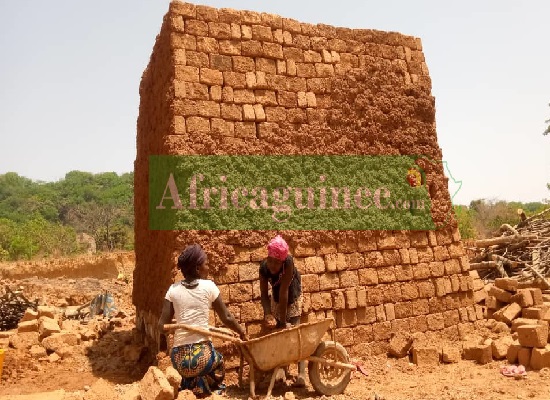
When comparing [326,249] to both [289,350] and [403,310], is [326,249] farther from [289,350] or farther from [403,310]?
[289,350]

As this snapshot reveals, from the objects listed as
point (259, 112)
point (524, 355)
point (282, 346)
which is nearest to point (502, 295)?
point (524, 355)

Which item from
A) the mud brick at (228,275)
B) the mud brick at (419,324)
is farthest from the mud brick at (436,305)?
the mud brick at (228,275)

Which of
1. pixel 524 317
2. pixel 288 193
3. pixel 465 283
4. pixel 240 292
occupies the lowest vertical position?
pixel 524 317

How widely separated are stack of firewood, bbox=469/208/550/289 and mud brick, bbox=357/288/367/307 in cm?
527

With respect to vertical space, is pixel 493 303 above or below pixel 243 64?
below

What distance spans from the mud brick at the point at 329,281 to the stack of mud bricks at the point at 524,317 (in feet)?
6.96

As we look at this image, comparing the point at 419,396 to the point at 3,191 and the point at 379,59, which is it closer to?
the point at 379,59

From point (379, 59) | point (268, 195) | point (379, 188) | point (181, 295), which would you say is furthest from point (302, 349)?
point (379, 59)

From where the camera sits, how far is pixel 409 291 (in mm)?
6090

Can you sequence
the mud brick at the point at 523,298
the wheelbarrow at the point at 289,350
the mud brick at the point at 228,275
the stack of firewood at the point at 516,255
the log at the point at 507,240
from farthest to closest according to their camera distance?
the log at the point at 507,240 < the stack of firewood at the point at 516,255 < the mud brick at the point at 523,298 < the mud brick at the point at 228,275 < the wheelbarrow at the point at 289,350

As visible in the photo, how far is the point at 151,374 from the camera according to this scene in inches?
143

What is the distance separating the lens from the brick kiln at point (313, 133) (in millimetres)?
5219

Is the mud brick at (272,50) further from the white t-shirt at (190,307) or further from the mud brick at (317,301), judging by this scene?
the white t-shirt at (190,307)

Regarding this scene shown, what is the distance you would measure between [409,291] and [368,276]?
2.23 ft
